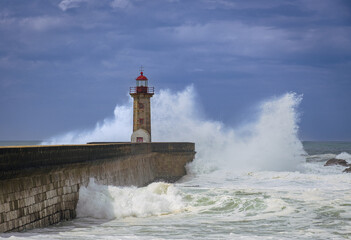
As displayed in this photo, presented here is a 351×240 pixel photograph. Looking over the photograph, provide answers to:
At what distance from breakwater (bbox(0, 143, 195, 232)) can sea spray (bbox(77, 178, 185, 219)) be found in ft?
0.66

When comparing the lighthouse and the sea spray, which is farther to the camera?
the lighthouse

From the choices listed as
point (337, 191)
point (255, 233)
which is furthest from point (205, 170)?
point (255, 233)

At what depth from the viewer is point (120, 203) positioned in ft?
35.6

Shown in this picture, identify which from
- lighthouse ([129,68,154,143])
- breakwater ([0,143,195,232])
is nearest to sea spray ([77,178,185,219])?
breakwater ([0,143,195,232])

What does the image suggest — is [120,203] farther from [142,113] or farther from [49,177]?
[142,113]

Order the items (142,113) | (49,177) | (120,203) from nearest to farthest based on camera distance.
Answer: (49,177)
(120,203)
(142,113)

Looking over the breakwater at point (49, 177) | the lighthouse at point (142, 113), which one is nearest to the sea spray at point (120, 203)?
the breakwater at point (49, 177)

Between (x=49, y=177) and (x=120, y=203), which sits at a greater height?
(x=49, y=177)

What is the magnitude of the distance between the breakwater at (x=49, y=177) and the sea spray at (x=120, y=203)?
20 centimetres

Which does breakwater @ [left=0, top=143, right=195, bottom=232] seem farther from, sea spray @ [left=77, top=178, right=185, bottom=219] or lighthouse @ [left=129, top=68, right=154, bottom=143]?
lighthouse @ [left=129, top=68, right=154, bottom=143]

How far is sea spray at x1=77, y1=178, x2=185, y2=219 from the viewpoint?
34.0 ft

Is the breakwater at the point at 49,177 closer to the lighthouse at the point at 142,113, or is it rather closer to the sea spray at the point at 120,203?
the sea spray at the point at 120,203

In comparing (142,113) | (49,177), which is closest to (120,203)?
(49,177)

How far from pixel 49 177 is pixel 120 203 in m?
2.08
